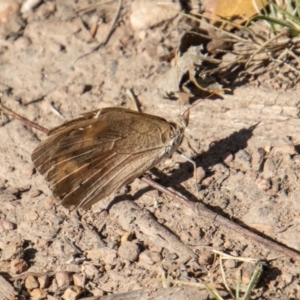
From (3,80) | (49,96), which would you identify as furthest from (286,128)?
(3,80)

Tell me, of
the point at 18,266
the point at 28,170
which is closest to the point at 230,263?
the point at 18,266

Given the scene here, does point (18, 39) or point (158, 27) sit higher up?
point (18, 39)

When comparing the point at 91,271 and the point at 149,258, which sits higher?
the point at 91,271

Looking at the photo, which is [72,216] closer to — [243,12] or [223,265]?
[223,265]

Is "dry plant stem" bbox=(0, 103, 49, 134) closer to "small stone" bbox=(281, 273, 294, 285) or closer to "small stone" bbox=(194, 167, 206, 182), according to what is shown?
"small stone" bbox=(194, 167, 206, 182)

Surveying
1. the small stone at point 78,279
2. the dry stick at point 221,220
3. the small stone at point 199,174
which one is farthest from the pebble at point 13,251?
the small stone at point 199,174

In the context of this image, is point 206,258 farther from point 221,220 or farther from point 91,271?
point 91,271
